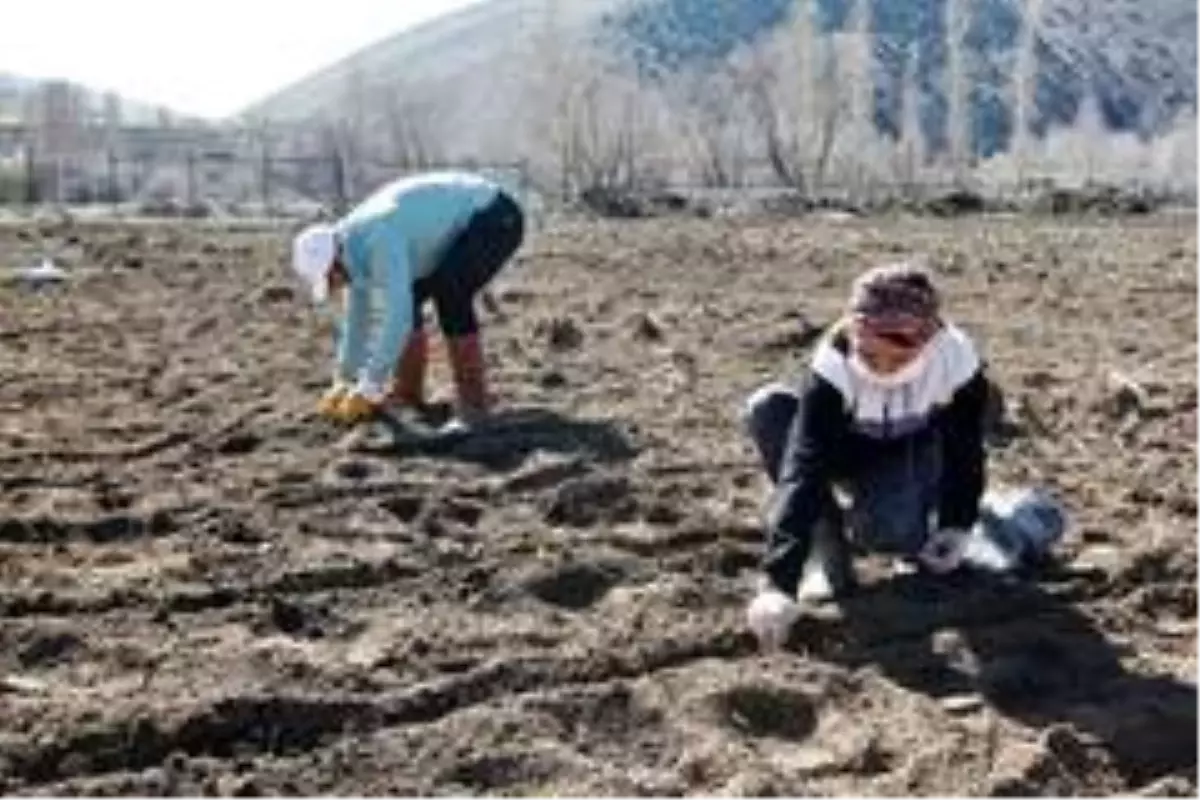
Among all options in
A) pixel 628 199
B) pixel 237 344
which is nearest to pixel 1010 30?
pixel 628 199

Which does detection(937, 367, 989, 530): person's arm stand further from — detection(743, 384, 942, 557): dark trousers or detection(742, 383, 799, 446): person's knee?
detection(742, 383, 799, 446): person's knee

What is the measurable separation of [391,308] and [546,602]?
311 centimetres

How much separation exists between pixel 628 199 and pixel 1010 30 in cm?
14658

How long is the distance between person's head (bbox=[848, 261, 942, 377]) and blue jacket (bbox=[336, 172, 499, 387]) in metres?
3.67

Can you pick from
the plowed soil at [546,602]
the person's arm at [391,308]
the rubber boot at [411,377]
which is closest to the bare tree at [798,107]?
the plowed soil at [546,602]

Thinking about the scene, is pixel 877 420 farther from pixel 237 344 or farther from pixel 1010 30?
pixel 1010 30

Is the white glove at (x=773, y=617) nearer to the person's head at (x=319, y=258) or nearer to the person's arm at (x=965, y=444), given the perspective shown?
the person's arm at (x=965, y=444)

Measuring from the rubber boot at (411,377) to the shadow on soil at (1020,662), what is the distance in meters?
3.87

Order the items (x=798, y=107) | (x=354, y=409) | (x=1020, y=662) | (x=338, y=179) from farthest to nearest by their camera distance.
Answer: (x=798, y=107)
(x=338, y=179)
(x=354, y=409)
(x=1020, y=662)

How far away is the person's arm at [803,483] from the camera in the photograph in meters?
5.60

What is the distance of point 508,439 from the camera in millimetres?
8797

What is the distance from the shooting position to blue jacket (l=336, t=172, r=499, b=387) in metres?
9.07

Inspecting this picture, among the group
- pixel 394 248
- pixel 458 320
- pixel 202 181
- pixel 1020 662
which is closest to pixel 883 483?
pixel 1020 662

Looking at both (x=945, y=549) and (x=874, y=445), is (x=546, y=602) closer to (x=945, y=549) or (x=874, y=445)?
(x=874, y=445)
